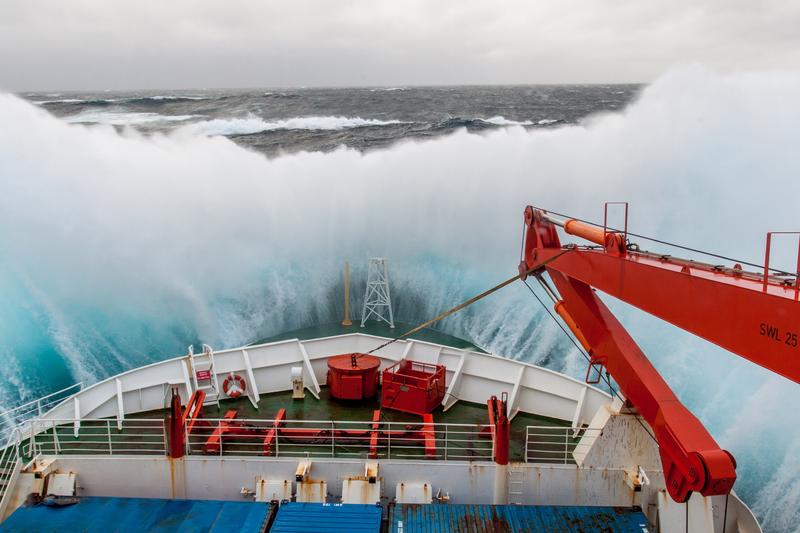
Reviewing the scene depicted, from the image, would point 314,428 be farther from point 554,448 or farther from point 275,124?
point 275,124

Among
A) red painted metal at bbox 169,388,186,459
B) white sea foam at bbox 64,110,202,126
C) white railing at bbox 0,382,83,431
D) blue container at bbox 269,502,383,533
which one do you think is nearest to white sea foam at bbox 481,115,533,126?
white sea foam at bbox 64,110,202,126

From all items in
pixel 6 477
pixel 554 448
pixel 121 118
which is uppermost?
pixel 121 118

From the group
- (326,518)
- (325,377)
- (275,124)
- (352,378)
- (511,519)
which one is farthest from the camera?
(275,124)

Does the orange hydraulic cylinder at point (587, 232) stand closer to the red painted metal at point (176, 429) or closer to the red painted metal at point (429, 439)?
the red painted metal at point (429, 439)

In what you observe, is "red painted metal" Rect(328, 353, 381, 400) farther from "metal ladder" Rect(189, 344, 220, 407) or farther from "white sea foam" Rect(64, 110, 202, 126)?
"white sea foam" Rect(64, 110, 202, 126)

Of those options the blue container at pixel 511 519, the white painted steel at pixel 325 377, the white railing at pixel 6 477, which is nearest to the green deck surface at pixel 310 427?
the white painted steel at pixel 325 377

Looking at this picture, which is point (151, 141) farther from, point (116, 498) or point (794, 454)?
point (794, 454)

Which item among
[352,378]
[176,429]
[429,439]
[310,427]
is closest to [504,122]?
[352,378]
